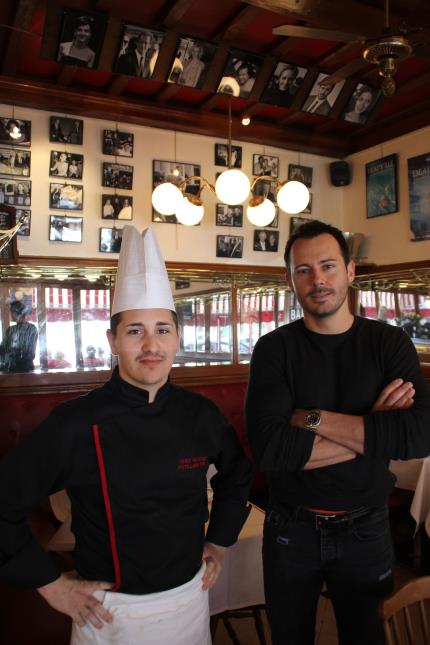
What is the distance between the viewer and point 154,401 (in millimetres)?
1369

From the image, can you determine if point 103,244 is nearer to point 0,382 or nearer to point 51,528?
point 0,382

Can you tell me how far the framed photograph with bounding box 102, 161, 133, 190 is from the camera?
14.5ft

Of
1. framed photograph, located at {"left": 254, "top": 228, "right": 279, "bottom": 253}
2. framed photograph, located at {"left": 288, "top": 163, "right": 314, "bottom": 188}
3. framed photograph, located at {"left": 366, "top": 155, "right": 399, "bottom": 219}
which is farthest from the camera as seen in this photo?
framed photograph, located at {"left": 288, "top": 163, "right": 314, "bottom": 188}

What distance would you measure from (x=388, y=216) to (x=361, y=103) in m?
1.14

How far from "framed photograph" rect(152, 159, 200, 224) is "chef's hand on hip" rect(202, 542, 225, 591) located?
3566 millimetres

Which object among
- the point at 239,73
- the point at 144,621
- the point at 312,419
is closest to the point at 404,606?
the point at 312,419

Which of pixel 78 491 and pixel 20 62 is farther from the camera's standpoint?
pixel 20 62

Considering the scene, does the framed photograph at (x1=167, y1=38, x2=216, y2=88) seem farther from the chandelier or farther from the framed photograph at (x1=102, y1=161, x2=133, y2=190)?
the framed photograph at (x1=102, y1=161, x2=133, y2=190)

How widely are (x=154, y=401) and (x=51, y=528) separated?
197 cm

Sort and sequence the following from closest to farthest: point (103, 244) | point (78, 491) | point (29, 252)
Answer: point (78, 491)
point (29, 252)
point (103, 244)

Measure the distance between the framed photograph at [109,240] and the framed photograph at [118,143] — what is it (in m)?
0.67

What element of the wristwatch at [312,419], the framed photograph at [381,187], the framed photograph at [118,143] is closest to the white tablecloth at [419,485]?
the wristwatch at [312,419]

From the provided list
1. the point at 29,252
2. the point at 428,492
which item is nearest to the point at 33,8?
the point at 29,252

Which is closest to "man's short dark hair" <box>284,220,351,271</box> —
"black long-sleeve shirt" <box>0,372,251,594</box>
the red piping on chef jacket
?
"black long-sleeve shirt" <box>0,372,251,594</box>
